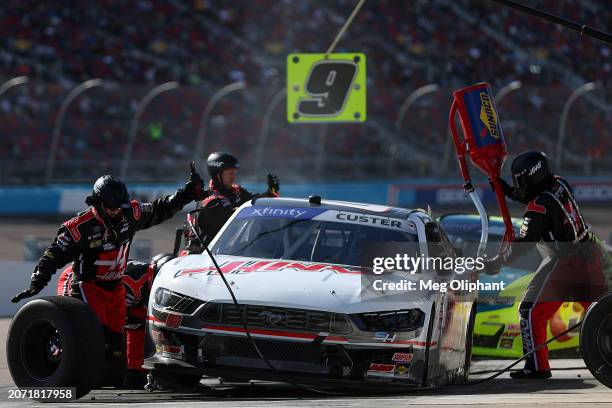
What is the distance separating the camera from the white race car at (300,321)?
7.09m

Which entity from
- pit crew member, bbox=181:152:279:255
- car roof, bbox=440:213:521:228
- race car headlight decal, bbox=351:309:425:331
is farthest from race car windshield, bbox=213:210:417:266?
car roof, bbox=440:213:521:228

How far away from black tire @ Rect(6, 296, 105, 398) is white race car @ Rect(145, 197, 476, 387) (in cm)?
48

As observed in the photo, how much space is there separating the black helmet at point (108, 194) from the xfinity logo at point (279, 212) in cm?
105

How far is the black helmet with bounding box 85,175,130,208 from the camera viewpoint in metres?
7.93

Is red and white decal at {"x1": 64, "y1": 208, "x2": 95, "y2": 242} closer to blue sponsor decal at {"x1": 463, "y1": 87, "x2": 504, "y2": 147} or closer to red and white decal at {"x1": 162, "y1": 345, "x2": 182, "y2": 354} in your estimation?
red and white decal at {"x1": 162, "y1": 345, "x2": 182, "y2": 354}

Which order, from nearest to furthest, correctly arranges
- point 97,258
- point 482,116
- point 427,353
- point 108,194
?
1. point 427,353
2. point 108,194
3. point 97,258
4. point 482,116

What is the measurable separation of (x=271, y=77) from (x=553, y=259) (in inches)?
751

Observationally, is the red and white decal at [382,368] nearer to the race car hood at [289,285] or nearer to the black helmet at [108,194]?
the race car hood at [289,285]

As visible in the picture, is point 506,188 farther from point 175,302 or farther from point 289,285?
point 175,302

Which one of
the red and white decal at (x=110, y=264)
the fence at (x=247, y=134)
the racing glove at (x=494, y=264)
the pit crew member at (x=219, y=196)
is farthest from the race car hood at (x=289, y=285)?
the fence at (x=247, y=134)

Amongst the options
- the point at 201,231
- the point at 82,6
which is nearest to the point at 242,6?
the point at 82,6

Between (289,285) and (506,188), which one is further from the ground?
(506,188)

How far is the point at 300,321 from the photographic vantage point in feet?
23.4

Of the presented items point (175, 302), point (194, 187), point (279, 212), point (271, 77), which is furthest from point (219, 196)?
point (271, 77)
